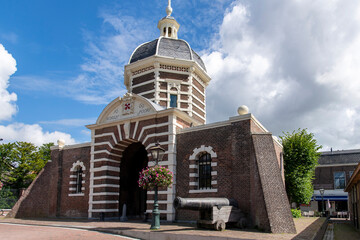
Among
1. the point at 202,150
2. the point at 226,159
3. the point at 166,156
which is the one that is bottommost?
the point at 226,159

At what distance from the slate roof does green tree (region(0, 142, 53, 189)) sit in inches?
917

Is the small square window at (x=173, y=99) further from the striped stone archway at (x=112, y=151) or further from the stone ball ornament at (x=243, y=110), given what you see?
the stone ball ornament at (x=243, y=110)

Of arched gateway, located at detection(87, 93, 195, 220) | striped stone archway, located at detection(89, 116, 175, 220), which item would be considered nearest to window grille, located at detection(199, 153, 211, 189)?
arched gateway, located at detection(87, 93, 195, 220)

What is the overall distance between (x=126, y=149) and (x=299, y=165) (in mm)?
14189

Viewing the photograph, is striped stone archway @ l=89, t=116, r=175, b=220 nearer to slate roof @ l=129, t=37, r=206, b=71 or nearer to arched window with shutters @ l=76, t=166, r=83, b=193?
arched window with shutters @ l=76, t=166, r=83, b=193

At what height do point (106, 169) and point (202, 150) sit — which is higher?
point (202, 150)

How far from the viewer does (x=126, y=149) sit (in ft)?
69.7

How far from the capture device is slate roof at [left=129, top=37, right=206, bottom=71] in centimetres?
2338

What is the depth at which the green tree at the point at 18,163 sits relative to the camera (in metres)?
38.2

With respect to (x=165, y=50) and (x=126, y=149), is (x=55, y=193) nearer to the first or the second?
(x=126, y=149)

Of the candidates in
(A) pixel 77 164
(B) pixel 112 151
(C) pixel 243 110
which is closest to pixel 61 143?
(A) pixel 77 164

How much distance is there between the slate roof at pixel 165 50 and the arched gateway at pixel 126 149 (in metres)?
5.45

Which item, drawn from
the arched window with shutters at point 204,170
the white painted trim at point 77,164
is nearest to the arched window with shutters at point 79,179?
the white painted trim at point 77,164

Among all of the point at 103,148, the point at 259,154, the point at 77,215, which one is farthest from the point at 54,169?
the point at 259,154
